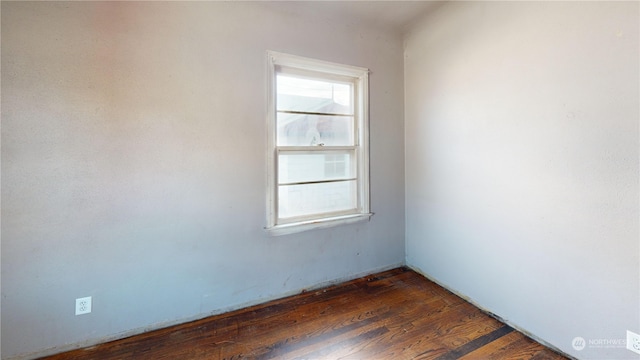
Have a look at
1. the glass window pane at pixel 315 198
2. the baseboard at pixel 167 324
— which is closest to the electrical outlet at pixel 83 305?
the baseboard at pixel 167 324

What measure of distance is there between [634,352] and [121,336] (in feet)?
10.1

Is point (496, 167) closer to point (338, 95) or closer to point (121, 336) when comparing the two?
point (338, 95)

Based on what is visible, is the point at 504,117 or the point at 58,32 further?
the point at 504,117

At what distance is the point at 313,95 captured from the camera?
7.99 feet

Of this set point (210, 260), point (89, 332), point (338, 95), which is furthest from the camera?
point (338, 95)

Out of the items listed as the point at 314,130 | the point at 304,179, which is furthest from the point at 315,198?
the point at 314,130

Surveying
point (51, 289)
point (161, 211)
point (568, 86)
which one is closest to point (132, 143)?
point (161, 211)

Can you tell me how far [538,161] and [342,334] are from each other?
1777 mm

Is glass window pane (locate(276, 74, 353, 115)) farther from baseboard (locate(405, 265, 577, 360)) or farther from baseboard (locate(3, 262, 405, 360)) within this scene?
baseboard (locate(405, 265, 577, 360))

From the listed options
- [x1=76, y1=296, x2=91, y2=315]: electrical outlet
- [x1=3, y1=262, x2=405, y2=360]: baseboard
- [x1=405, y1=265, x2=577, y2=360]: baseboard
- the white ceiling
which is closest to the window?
the white ceiling

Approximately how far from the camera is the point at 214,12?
6.56 feet

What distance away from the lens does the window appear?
2279mm

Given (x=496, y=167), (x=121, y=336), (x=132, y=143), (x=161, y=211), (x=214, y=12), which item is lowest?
(x=121, y=336)

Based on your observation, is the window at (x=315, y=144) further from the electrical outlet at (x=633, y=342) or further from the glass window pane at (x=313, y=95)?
the electrical outlet at (x=633, y=342)
